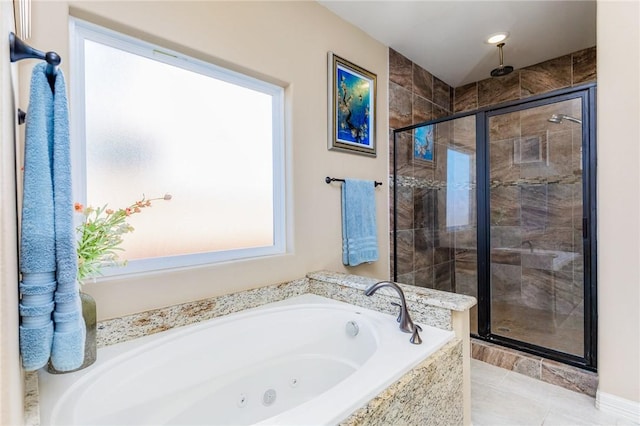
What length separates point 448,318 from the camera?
5.01 feet

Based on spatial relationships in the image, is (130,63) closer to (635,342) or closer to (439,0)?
(439,0)

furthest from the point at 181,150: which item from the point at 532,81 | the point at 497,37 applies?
the point at 532,81

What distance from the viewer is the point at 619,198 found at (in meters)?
1.71

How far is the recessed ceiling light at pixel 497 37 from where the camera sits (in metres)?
2.68

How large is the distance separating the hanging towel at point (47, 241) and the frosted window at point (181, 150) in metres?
0.76

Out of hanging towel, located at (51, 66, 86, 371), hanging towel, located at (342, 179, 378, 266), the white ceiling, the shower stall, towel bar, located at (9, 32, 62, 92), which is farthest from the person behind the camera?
hanging towel, located at (342, 179, 378, 266)

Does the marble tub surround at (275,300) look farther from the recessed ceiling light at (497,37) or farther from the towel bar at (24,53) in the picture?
the recessed ceiling light at (497,37)

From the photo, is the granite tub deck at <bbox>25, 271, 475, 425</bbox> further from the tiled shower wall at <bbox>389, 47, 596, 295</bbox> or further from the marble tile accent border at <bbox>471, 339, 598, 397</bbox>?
the tiled shower wall at <bbox>389, 47, 596, 295</bbox>

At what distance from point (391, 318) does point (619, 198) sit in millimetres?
1396

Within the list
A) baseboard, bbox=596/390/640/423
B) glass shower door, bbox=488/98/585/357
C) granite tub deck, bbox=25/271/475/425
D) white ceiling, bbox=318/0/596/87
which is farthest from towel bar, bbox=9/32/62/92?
baseboard, bbox=596/390/640/423

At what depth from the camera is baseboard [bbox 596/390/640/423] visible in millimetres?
1678

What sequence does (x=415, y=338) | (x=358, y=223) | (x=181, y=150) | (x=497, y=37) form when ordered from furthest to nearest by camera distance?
(x=497, y=37) < (x=358, y=223) < (x=181, y=150) < (x=415, y=338)

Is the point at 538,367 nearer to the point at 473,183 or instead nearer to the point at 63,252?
the point at 473,183

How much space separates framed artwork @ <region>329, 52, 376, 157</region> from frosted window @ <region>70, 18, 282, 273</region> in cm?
46
